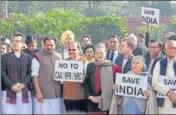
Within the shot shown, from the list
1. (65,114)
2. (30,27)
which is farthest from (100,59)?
(30,27)

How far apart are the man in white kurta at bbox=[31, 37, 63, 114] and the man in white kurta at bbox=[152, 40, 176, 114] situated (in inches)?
47.8

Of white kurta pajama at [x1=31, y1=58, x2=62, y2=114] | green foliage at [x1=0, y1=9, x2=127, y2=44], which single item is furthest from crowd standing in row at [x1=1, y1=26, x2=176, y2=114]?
green foliage at [x1=0, y1=9, x2=127, y2=44]

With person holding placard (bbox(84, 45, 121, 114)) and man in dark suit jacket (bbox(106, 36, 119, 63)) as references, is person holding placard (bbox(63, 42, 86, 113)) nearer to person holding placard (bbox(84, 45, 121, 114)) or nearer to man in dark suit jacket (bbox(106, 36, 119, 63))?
person holding placard (bbox(84, 45, 121, 114))

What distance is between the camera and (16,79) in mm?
4312

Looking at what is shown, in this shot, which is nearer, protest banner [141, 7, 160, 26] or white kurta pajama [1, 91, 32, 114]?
white kurta pajama [1, 91, 32, 114]

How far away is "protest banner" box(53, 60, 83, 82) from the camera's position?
4.16 meters

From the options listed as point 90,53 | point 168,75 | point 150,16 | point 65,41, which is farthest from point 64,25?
point 168,75

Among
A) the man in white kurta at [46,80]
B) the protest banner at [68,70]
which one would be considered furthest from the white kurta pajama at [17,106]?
the protest banner at [68,70]

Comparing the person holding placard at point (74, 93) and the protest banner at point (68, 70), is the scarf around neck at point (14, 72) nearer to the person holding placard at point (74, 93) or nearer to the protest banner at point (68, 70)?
the protest banner at point (68, 70)

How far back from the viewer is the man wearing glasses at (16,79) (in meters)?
4.26

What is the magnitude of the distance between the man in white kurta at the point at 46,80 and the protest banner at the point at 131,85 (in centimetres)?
81

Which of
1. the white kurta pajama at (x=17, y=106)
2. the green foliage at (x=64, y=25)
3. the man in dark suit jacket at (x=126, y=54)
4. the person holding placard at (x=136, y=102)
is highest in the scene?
the green foliage at (x=64, y=25)

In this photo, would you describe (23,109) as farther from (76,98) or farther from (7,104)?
(76,98)

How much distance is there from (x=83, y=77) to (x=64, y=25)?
6.02 ft
